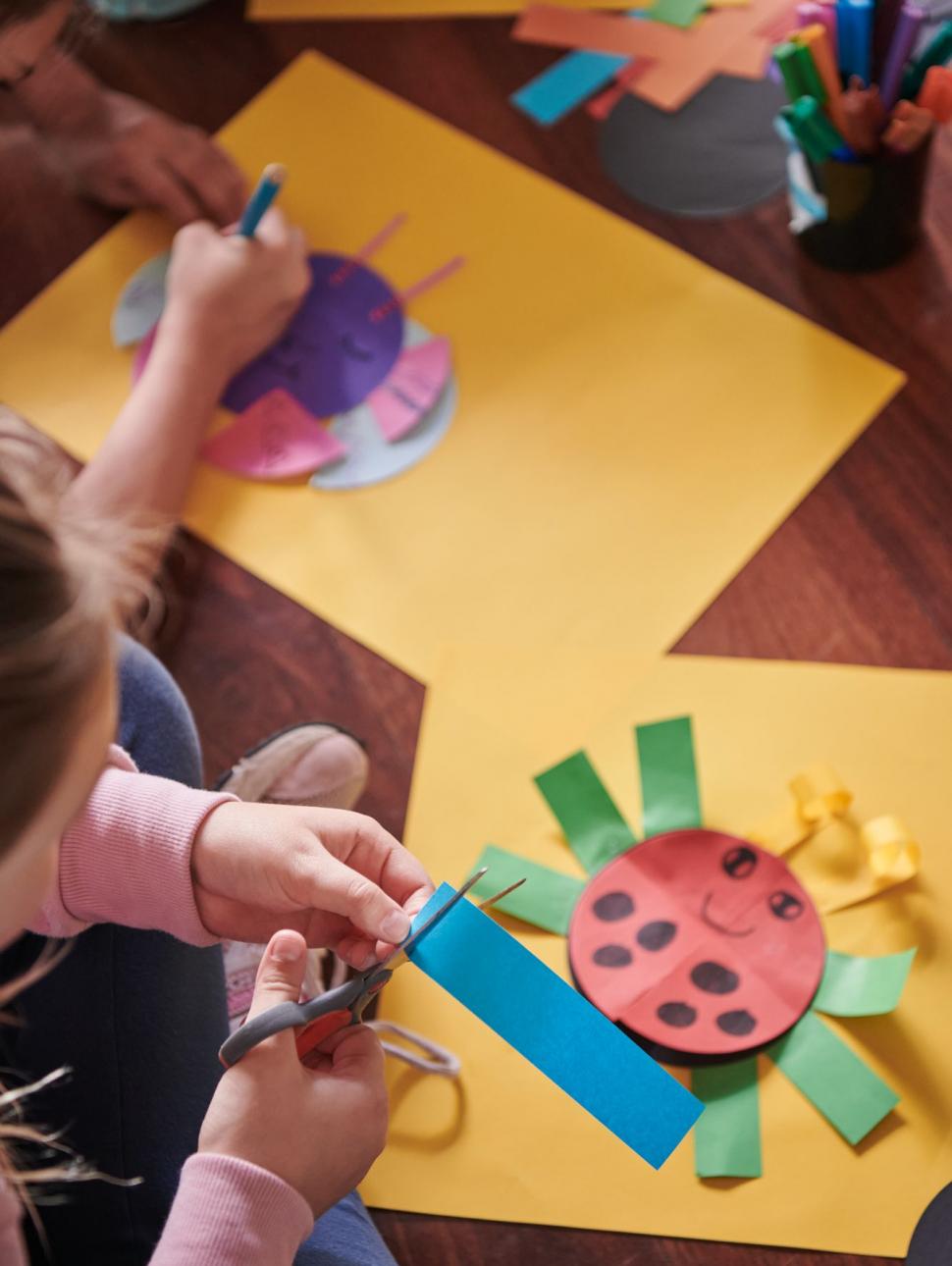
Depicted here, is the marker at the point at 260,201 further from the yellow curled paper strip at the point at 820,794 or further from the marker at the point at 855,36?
the yellow curled paper strip at the point at 820,794

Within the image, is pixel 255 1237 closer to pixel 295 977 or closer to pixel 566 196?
pixel 295 977

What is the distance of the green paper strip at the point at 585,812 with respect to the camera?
80cm

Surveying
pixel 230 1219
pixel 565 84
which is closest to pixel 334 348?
pixel 565 84

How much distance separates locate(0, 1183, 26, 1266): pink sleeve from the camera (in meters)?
0.59

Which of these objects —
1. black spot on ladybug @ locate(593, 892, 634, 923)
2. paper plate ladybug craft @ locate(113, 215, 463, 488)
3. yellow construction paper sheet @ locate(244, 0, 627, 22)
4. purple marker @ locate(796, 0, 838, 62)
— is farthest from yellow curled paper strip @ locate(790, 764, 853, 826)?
yellow construction paper sheet @ locate(244, 0, 627, 22)

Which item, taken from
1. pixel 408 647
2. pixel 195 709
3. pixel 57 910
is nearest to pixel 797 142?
pixel 408 647

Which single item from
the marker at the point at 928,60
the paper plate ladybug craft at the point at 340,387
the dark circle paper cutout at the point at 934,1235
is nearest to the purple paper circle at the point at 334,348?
the paper plate ladybug craft at the point at 340,387

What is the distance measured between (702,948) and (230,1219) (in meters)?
0.29

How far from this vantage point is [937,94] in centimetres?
86

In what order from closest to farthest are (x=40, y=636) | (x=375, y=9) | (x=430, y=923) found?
1. (x=40, y=636)
2. (x=430, y=923)
3. (x=375, y=9)

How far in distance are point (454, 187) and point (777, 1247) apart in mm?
772

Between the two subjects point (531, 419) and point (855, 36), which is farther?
point (531, 419)

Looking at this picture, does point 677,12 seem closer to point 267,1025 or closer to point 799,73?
point 799,73

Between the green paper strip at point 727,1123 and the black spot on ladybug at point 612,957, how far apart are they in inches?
2.6
